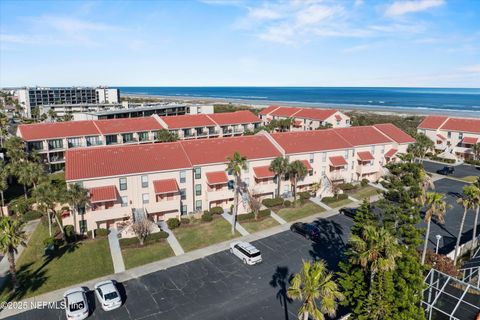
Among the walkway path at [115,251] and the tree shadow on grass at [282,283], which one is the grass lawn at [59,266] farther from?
the tree shadow on grass at [282,283]

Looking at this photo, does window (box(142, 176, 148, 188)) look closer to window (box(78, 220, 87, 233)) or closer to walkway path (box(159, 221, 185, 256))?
walkway path (box(159, 221, 185, 256))

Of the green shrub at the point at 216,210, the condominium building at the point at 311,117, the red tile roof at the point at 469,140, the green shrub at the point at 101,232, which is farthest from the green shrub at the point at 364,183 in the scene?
the green shrub at the point at 101,232

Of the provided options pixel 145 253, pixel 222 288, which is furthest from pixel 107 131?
pixel 222 288

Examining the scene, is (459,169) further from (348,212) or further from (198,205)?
(198,205)

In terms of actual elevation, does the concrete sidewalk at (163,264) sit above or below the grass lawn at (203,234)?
below

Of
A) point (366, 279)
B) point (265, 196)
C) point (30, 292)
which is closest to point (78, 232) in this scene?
point (30, 292)

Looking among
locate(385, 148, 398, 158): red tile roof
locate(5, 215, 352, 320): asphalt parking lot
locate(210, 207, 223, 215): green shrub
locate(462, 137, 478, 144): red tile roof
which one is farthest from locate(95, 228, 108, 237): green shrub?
locate(462, 137, 478, 144): red tile roof

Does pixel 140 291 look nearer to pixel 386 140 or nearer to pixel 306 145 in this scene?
pixel 306 145
